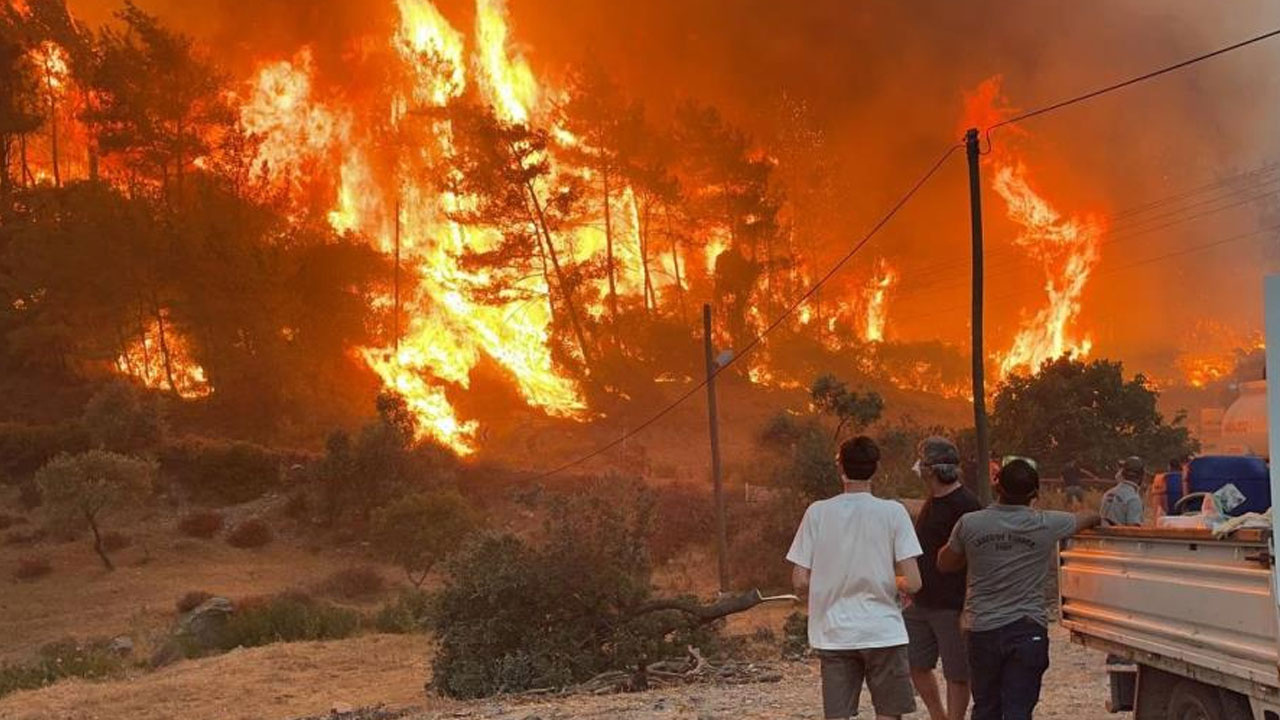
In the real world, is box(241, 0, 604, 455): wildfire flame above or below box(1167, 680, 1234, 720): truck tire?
above

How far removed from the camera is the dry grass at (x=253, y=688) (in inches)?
655

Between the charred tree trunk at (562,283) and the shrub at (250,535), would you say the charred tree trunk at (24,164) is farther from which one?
the shrub at (250,535)

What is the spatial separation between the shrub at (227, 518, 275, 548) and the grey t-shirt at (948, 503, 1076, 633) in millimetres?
35379

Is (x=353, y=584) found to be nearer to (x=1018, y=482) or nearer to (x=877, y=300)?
(x=1018, y=482)

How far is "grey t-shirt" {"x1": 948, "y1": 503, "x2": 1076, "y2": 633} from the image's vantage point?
5.79 meters

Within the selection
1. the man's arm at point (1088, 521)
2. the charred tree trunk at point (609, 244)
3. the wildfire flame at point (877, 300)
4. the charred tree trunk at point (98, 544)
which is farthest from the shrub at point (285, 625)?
the wildfire flame at point (877, 300)

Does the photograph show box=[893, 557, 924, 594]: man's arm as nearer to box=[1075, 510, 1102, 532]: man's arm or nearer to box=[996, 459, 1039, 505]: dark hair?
box=[996, 459, 1039, 505]: dark hair

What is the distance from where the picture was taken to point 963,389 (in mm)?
70812

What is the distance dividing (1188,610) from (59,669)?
71.7 feet

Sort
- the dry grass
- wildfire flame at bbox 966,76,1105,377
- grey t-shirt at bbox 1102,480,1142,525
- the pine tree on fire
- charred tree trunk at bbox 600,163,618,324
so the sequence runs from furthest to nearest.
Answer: charred tree trunk at bbox 600,163,618,324
the pine tree on fire
wildfire flame at bbox 966,76,1105,377
the dry grass
grey t-shirt at bbox 1102,480,1142,525

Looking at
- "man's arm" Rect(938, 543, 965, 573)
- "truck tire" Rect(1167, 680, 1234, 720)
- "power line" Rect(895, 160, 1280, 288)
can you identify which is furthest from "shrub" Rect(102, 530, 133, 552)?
"power line" Rect(895, 160, 1280, 288)

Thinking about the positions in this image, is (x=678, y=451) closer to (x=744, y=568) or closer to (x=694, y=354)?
(x=694, y=354)

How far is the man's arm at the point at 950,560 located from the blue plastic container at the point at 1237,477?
5.35 ft

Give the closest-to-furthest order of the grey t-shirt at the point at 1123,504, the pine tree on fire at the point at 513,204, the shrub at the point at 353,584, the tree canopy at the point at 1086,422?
the grey t-shirt at the point at 1123,504 → the shrub at the point at 353,584 → the tree canopy at the point at 1086,422 → the pine tree on fire at the point at 513,204
